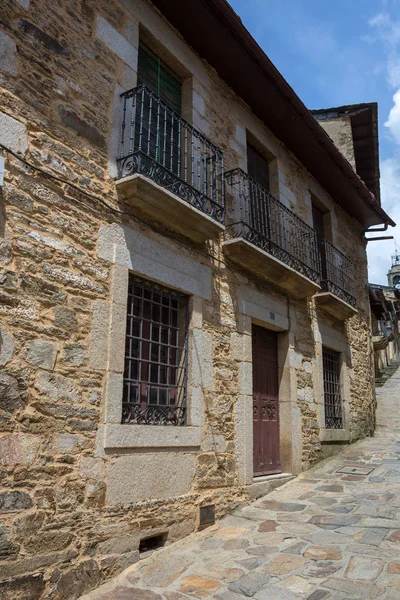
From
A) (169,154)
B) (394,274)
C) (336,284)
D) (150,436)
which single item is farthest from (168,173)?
(394,274)

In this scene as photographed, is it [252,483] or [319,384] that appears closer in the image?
[252,483]

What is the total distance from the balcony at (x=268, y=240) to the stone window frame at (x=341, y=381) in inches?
39.3

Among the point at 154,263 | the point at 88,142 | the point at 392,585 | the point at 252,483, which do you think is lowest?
the point at 392,585

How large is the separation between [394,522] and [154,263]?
131 inches

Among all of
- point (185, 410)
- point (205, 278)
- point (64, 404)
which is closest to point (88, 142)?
point (205, 278)

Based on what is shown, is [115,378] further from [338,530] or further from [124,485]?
[338,530]

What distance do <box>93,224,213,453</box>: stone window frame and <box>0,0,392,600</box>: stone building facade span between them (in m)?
0.02

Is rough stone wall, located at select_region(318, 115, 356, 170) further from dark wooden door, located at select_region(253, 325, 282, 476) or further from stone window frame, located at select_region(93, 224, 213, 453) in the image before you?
stone window frame, located at select_region(93, 224, 213, 453)

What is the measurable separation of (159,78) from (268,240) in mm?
2361

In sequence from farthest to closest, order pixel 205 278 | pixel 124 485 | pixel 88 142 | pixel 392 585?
1. pixel 205 278
2. pixel 88 142
3. pixel 124 485
4. pixel 392 585

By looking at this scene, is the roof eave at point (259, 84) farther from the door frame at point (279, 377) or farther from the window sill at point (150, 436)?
the window sill at point (150, 436)

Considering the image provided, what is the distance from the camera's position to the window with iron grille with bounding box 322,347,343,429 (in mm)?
8228

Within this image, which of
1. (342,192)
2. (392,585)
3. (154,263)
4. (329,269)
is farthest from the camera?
(342,192)

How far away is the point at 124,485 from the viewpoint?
4156mm
